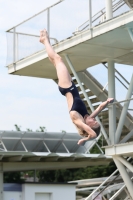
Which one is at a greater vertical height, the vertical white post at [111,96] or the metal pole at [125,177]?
the vertical white post at [111,96]

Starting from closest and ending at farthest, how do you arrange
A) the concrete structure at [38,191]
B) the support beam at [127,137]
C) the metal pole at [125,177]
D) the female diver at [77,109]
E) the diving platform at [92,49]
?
the female diver at [77,109] < the diving platform at [92,49] < the metal pole at [125,177] < the support beam at [127,137] < the concrete structure at [38,191]

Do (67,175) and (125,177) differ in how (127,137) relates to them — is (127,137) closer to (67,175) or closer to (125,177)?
(125,177)

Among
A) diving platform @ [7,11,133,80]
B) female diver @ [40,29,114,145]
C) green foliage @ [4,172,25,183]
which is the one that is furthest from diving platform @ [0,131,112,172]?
green foliage @ [4,172,25,183]

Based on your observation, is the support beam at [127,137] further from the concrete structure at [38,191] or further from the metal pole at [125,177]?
the concrete structure at [38,191]

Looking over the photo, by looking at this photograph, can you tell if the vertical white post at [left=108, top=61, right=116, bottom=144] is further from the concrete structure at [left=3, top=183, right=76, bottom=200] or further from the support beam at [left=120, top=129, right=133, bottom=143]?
the concrete structure at [left=3, top=183, right=76, bottom=200]

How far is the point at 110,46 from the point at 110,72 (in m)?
1.62

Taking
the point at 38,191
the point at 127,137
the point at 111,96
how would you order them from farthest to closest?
the point at 38,191, the point at 111,96, the point at 127,137

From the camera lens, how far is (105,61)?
2544cm

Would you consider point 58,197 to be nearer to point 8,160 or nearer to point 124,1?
point 8,160

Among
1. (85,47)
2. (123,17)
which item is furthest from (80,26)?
(123,17)

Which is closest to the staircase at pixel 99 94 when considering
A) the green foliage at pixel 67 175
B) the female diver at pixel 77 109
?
the female diver at pixel 77 109

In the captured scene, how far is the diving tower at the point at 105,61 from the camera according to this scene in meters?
21.6

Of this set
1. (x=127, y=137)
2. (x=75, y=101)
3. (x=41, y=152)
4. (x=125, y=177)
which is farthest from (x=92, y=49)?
(x=75, y=101)

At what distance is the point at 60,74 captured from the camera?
11.9 meters
